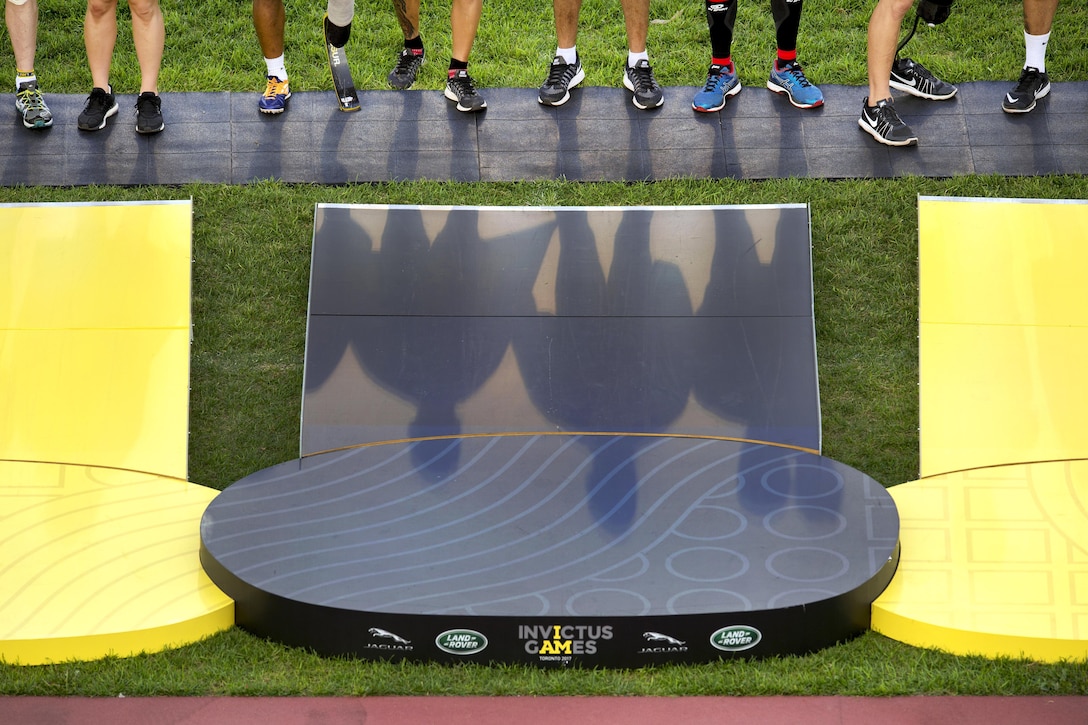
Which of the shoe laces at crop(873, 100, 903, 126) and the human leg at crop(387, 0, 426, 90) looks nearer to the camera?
the shoe laces at crop(873, 100, 903, 126)

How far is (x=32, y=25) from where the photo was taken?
6402 millimetres

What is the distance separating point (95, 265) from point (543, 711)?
118 inches

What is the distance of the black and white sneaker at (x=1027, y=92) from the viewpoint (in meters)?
6.49

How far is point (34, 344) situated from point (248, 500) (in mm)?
1374

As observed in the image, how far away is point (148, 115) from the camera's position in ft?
21.1

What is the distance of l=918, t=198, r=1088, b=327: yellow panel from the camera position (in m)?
5.36

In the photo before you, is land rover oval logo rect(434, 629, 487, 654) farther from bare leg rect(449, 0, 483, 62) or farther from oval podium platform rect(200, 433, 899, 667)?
bare leg rect(449, 0, 483, 62)

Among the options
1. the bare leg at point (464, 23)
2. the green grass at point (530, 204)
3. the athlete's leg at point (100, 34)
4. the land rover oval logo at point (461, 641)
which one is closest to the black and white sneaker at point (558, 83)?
the green grass at point (530, 204)

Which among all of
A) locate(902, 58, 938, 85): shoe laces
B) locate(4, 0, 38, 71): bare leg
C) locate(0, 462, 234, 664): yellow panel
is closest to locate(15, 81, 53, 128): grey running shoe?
locate(4, 0, 38, 71): bare leg

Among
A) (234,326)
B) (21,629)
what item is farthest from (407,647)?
(234,326)

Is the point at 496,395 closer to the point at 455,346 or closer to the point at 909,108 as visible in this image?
the point at 455,346

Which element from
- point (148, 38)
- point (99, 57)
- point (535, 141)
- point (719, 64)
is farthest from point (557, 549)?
point (99, 57)

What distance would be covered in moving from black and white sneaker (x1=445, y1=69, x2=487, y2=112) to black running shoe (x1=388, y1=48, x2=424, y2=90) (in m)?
0.28

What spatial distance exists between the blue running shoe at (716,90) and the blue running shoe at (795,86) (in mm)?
218
